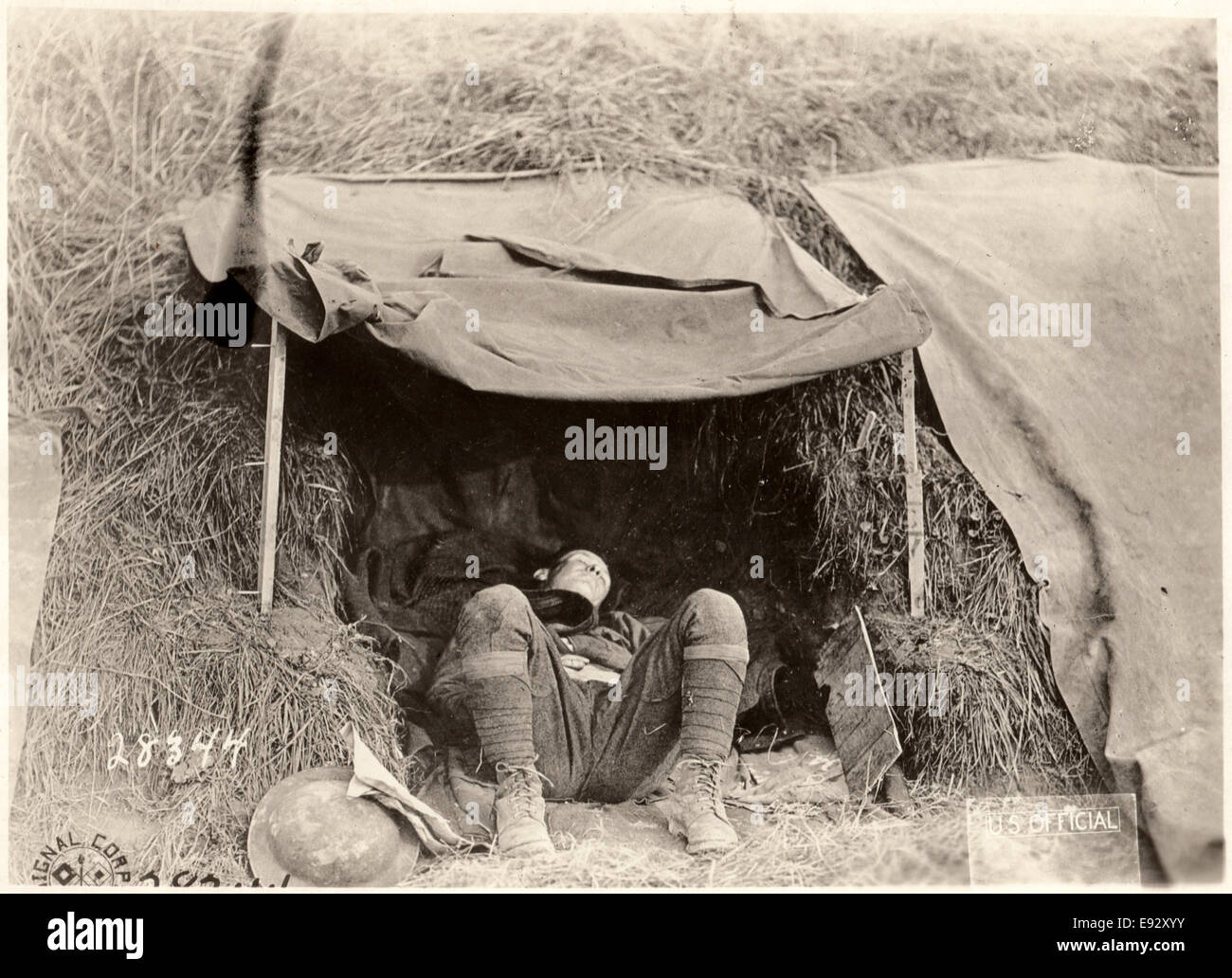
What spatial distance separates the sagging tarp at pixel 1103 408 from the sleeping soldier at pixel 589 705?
122 cm

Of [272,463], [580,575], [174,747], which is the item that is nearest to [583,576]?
[580,575]

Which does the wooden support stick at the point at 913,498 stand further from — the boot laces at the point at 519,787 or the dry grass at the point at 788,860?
the boot laces at the point at 519,787

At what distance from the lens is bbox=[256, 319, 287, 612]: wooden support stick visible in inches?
225

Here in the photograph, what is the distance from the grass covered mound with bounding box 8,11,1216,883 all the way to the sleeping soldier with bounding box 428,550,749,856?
33cm

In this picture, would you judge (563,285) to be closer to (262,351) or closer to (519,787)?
(262,351)

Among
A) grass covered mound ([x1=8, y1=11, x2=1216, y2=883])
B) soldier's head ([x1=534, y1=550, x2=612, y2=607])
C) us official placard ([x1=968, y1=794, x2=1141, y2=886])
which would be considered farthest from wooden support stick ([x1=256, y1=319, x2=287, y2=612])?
us official placard ([x1=968, y1=794, x2=1141, y2=886])

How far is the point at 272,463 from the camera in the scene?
18.9ft

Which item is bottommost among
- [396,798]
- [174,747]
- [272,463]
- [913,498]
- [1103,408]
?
[396,798]

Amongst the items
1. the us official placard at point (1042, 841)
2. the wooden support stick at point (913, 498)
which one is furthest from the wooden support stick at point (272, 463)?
the us official placard at point (1042, 841)

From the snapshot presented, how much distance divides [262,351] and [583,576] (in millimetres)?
1395

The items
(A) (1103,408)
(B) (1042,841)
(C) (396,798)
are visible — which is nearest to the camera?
(C) (396,798)

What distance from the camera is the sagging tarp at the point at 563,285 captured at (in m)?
5.66
